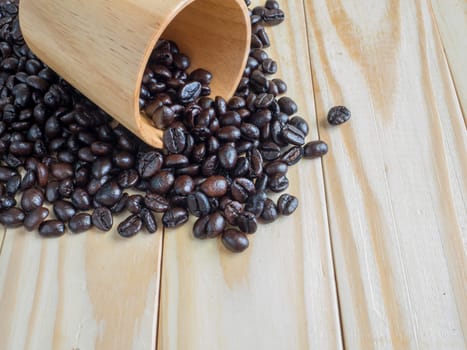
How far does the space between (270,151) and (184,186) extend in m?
0.26

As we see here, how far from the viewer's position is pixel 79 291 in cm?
113

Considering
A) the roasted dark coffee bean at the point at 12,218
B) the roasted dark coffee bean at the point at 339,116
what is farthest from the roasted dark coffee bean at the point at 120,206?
the roasted dark coffee bean at the point at 339,116

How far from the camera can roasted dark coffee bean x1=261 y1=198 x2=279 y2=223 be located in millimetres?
1195

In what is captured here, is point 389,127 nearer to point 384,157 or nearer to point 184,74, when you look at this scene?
point 384,157

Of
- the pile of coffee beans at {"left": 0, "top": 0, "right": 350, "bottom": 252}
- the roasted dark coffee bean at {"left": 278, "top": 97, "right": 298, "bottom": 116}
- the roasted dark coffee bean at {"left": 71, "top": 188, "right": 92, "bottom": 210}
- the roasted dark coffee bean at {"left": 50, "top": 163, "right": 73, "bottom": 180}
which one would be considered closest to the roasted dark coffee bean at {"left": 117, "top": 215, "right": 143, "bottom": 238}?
the pile of coffee beans at {"left": 0, "top": 0, "right": 350, "bottom": 252}

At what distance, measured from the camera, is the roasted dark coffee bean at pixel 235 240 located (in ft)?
3.77

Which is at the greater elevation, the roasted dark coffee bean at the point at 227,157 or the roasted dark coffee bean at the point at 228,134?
the roasted dark coffee bean at the point at 228,134

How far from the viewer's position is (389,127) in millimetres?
1396

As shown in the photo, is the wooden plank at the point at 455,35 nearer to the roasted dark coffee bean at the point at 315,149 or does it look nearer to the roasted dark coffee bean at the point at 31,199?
the roasted dark coffee bean at the point at 315,149

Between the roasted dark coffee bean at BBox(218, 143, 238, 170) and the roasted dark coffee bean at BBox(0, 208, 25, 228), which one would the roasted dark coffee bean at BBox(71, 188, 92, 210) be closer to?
the roasted dark coffee bean at BBox(0, 208, 25, 228)

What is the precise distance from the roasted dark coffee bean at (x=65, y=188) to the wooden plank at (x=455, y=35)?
1114mm

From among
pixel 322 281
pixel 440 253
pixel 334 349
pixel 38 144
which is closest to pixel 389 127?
pixel 440 253

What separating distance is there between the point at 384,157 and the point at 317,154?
0.19 metres

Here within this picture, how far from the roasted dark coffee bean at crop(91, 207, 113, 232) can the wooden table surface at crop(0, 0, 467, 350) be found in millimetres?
27
